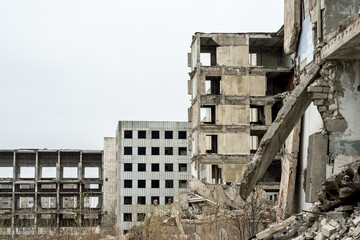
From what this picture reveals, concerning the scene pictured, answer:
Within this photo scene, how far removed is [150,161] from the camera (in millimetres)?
49125

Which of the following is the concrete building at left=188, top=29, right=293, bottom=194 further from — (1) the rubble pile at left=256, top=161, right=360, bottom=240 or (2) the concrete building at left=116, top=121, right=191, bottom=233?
(1) the rubble pile at left=256, top=161, right=360, bottom=240

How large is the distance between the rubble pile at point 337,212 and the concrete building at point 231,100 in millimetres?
20007

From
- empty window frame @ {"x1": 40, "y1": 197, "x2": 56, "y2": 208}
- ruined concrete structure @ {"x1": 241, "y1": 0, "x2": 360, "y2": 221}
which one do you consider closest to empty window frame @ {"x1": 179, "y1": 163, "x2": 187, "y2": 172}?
empty window frame @ {"x1": 40, "y1": 197, "x2": 56, "y2": 208}

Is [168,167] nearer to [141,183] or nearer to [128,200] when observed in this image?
[141,183]

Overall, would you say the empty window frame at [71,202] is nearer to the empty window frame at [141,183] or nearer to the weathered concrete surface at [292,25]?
the empty window frame at [141,183]

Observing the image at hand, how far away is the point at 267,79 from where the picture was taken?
32.7 metres

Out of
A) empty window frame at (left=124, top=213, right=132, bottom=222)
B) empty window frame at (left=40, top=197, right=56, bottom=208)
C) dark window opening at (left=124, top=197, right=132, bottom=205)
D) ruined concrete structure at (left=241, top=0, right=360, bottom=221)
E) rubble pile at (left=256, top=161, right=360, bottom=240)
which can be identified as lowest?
empty window frame at (left=40, top=197, right=56, bottom=208)

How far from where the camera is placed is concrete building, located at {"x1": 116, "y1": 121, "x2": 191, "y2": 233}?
48188mm

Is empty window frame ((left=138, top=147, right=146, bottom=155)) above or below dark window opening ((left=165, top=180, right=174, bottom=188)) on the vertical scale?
above

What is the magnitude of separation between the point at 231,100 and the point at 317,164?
62.6 ft

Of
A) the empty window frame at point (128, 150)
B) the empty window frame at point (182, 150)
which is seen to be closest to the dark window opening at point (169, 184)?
the empty window frame at point (182, 150)

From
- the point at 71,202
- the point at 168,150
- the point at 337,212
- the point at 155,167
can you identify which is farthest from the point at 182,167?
the point at 337,212

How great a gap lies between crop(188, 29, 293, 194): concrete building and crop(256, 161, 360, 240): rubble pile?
788 inches

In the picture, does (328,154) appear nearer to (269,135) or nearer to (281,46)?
(269,135)
